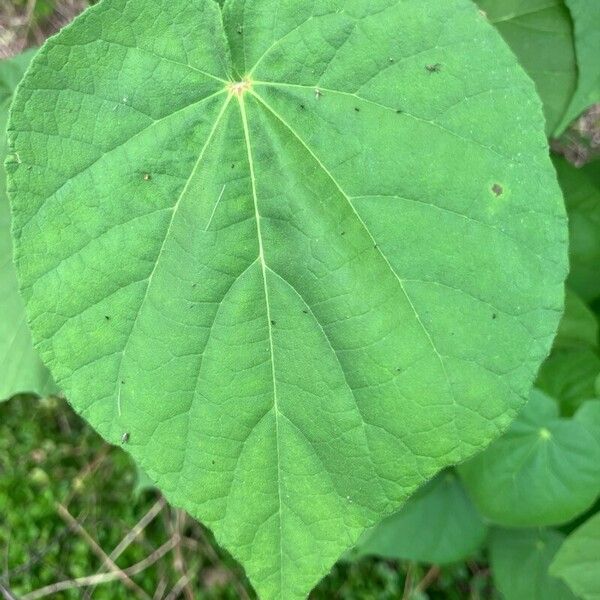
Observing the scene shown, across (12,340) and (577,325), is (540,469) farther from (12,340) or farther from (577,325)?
(12,340)

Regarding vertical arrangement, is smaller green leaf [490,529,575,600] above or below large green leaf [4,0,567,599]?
below

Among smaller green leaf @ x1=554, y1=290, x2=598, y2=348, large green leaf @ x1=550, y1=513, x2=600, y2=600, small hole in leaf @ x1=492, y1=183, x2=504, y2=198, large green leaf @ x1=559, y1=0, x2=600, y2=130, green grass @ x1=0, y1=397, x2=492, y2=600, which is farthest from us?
green grass @ x1=0, y1=397, x2=492, y2=600

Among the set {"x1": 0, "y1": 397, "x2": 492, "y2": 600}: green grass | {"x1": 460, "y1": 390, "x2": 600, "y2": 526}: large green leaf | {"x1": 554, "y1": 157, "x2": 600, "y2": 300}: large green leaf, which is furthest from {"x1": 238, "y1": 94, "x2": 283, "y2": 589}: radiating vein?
{"x1": 0, "y1": 397, "x2": 492, "y2": 600}: green grass

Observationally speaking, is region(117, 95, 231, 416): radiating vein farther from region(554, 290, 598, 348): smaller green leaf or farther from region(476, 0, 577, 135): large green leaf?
region(554, 290, 598, 348): smaller green leaf

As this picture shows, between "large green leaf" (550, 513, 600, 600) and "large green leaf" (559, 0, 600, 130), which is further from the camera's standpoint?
"large green leaf" (550, 513, 600, 600)

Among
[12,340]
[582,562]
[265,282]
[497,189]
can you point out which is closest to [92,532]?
[12,340]

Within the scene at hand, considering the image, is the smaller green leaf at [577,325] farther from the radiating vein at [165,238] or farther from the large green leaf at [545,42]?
the radiating vein at [165,238]

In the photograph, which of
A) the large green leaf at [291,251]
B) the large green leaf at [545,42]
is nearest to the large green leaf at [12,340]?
the large green leaf at [291,251]
